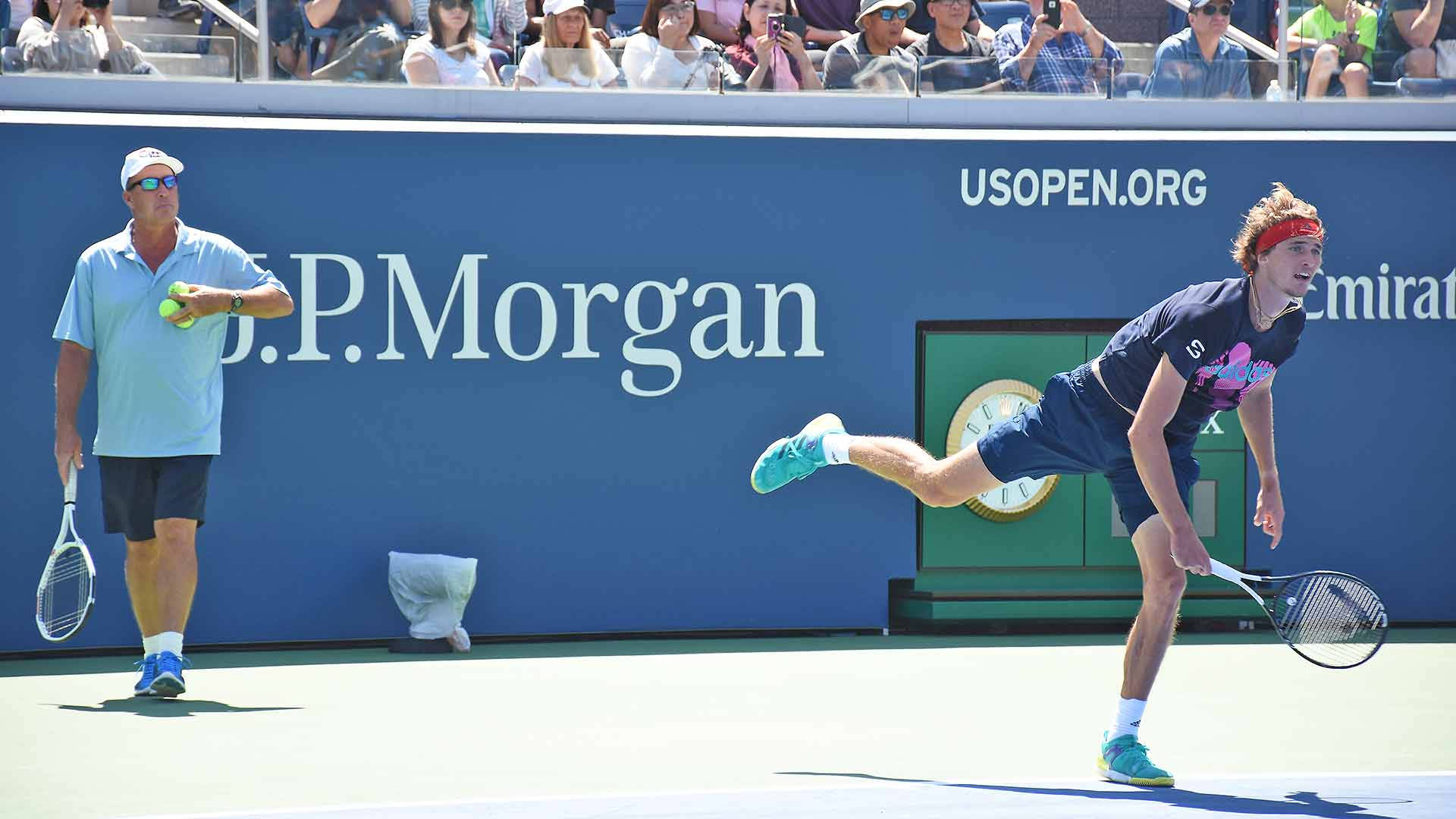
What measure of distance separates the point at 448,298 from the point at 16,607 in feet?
7.60

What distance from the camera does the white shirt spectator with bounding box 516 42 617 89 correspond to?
345 inches

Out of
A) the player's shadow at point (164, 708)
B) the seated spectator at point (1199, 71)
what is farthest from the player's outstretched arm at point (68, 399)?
the seated spectator at point (1199, 71)

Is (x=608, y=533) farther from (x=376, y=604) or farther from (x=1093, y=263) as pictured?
(x=1093, y=263)

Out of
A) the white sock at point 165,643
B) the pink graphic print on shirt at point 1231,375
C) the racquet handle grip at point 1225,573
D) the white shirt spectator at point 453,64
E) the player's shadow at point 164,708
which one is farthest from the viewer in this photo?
the white shirt spectator at point 453,64

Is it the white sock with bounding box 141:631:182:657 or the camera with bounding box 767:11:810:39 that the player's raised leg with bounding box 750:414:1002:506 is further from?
the camera with bounding box 767:11:810:39

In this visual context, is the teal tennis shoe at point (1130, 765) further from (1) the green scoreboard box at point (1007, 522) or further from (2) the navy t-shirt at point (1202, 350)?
(1) the green scoreboard box at point (1007, 522)

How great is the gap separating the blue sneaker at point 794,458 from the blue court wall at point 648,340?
4.58ft

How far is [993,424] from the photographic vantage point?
8.88 m

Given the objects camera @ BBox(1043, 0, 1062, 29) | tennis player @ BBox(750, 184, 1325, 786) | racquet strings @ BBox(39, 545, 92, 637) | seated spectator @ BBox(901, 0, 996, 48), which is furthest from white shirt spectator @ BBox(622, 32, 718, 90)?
racquet strings @ BBox(39, 545, 92, 637)

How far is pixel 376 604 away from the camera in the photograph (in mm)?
8398

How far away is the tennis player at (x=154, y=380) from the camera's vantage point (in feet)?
23.0

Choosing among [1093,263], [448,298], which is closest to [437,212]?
[448,298]

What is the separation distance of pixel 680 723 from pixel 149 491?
7.39 ft

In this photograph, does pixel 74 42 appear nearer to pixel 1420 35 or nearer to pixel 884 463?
pixel 884 463
